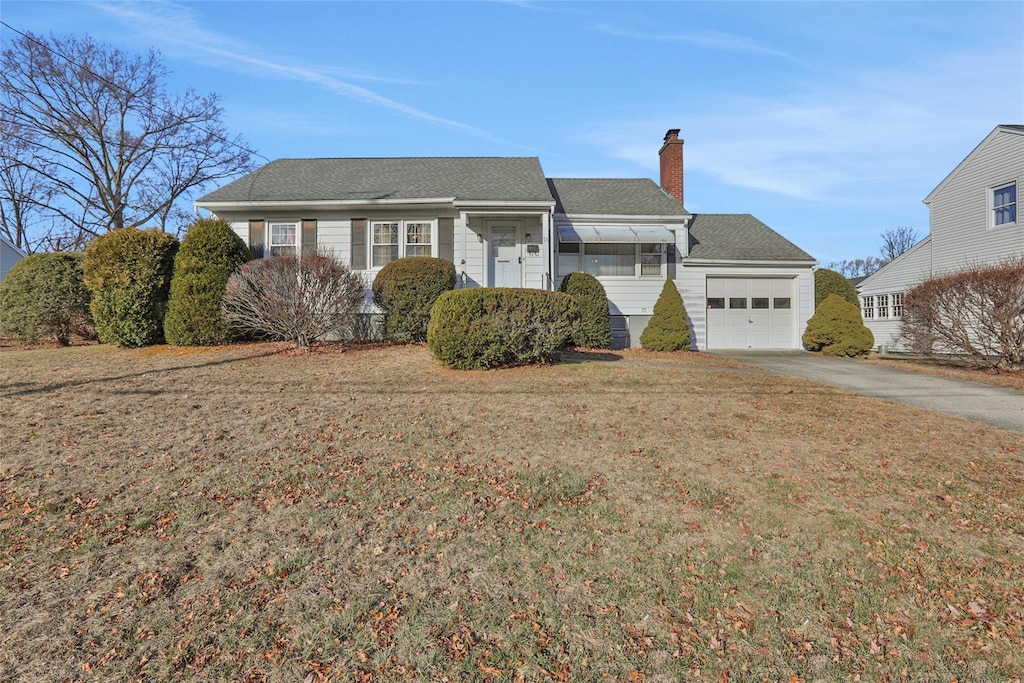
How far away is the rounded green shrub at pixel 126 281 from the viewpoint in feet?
36.6

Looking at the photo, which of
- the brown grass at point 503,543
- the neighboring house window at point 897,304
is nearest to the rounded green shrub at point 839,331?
the neighboring house window at point 897,304

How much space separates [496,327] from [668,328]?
736cm

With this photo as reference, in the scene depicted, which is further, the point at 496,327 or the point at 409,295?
the point at 409,295

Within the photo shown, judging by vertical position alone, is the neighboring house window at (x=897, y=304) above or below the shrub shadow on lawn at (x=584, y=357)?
above

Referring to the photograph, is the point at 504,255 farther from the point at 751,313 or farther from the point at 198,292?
the point at 751,313

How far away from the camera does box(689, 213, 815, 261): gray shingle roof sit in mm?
16812

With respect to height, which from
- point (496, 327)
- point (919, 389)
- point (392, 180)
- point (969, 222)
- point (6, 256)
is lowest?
point (919, 389)

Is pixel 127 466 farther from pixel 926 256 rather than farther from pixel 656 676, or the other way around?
pixel 926 256

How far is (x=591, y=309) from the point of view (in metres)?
13.7

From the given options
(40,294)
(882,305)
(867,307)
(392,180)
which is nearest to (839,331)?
(882,305)

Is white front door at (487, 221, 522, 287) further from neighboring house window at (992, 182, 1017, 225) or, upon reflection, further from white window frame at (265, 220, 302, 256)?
neighboring house window at (992, 182, 1017, 225)

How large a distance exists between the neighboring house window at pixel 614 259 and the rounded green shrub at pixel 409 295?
511 centimetres

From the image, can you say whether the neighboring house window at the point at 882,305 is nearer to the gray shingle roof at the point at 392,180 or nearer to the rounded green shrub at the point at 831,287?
the rounded green shrub at the point at 831,287

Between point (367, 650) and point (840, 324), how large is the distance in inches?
637
